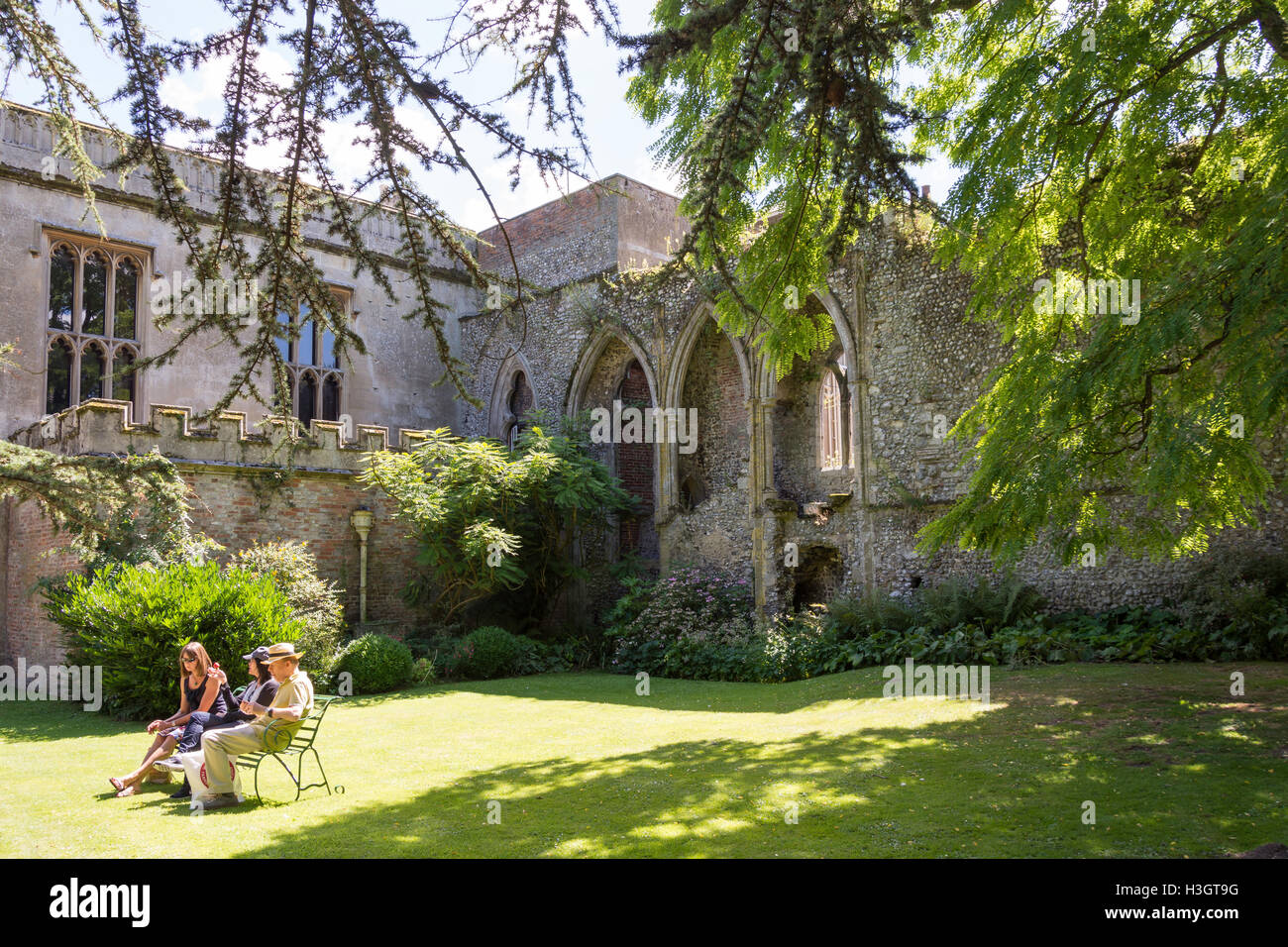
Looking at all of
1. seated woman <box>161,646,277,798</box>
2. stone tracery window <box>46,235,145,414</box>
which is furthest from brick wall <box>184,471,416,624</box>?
seated woman <box>161,646,277,798</box>

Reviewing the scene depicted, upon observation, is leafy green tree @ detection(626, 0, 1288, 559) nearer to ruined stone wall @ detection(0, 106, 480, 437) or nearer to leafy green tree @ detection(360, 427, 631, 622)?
A: ruined stone wall @ detection(0, 106, 480, 437)

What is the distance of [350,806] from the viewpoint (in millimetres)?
6117

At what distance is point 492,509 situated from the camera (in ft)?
52.7

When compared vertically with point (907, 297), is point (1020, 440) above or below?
below

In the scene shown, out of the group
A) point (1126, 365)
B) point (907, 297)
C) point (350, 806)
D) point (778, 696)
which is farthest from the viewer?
point (907, 297)

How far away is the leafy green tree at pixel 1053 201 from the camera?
15.9 feet

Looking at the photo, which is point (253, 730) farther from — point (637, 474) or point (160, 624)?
point (637, 474)

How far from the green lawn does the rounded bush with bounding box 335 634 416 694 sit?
8.78ft

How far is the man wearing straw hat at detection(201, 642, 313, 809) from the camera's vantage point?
617cm

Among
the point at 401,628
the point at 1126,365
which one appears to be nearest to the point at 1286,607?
the point at 1126,365
